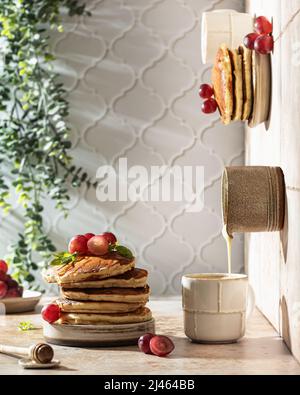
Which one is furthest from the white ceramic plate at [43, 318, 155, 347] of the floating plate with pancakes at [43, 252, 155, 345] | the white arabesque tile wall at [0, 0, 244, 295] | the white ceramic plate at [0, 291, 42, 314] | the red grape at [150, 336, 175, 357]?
the white arabesque tile wall at [0, 0, 244, 295]

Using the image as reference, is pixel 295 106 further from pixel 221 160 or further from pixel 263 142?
pixel 221 160

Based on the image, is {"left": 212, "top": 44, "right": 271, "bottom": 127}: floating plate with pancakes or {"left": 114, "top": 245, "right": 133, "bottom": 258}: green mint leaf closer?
{"left": 114, "top": 245, "right": 133, "bottom": 258}: green mint leaf

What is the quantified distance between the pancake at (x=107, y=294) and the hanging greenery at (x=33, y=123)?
98 cm

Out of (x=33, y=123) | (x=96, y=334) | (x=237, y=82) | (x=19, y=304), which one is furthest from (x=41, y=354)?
(x=33, y=123)

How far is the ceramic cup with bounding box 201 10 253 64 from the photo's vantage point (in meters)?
1.93

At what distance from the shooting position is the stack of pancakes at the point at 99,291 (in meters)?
1.33

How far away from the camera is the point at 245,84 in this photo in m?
1.62

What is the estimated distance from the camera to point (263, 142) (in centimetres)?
180

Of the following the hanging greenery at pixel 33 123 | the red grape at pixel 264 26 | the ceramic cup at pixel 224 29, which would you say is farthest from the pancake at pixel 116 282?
the hanging greenery at pixel 33 123

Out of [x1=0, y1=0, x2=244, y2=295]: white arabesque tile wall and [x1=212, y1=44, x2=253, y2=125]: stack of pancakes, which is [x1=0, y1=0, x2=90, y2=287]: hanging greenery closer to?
[x1=0, y1=0, x2=244, y2=295]: white arabesque tile wall

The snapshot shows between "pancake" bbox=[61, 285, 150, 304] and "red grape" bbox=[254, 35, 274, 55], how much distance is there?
1.81 ft

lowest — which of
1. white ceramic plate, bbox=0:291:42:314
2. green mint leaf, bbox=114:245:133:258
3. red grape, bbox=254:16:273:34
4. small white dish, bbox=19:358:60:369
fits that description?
white ceramic plate, bbox=0:291:42:314

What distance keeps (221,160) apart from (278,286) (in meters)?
0.94
